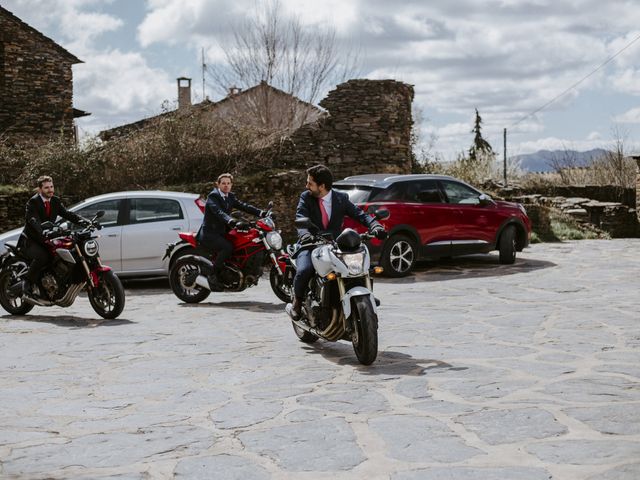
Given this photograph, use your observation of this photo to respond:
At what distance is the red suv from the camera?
47.1ft

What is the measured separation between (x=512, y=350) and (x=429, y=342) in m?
0.85

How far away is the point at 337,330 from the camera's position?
7348 millimetres

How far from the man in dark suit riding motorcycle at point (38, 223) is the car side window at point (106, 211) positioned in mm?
2885

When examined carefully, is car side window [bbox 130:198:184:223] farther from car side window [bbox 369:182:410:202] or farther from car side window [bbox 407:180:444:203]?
car side window [bbox 407:180:444:203]

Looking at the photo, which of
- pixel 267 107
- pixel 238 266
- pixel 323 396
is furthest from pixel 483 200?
pixel 267 107

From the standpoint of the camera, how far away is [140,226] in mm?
13367

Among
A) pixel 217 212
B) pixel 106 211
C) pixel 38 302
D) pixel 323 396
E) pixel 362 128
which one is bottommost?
pixel 323 396

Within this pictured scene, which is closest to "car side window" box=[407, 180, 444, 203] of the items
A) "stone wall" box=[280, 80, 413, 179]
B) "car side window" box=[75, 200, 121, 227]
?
"car side window" box=[75, 200, 121, 227]

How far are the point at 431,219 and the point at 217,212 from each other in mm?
5027

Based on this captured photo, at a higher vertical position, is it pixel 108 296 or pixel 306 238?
pixel 306 238

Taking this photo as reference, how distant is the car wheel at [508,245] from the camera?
53.0 feet

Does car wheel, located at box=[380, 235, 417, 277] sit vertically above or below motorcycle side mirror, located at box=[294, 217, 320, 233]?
below

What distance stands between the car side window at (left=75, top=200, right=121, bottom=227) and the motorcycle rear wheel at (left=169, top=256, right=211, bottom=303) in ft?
7.66

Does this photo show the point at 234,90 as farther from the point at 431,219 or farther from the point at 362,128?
the point at 431,219
